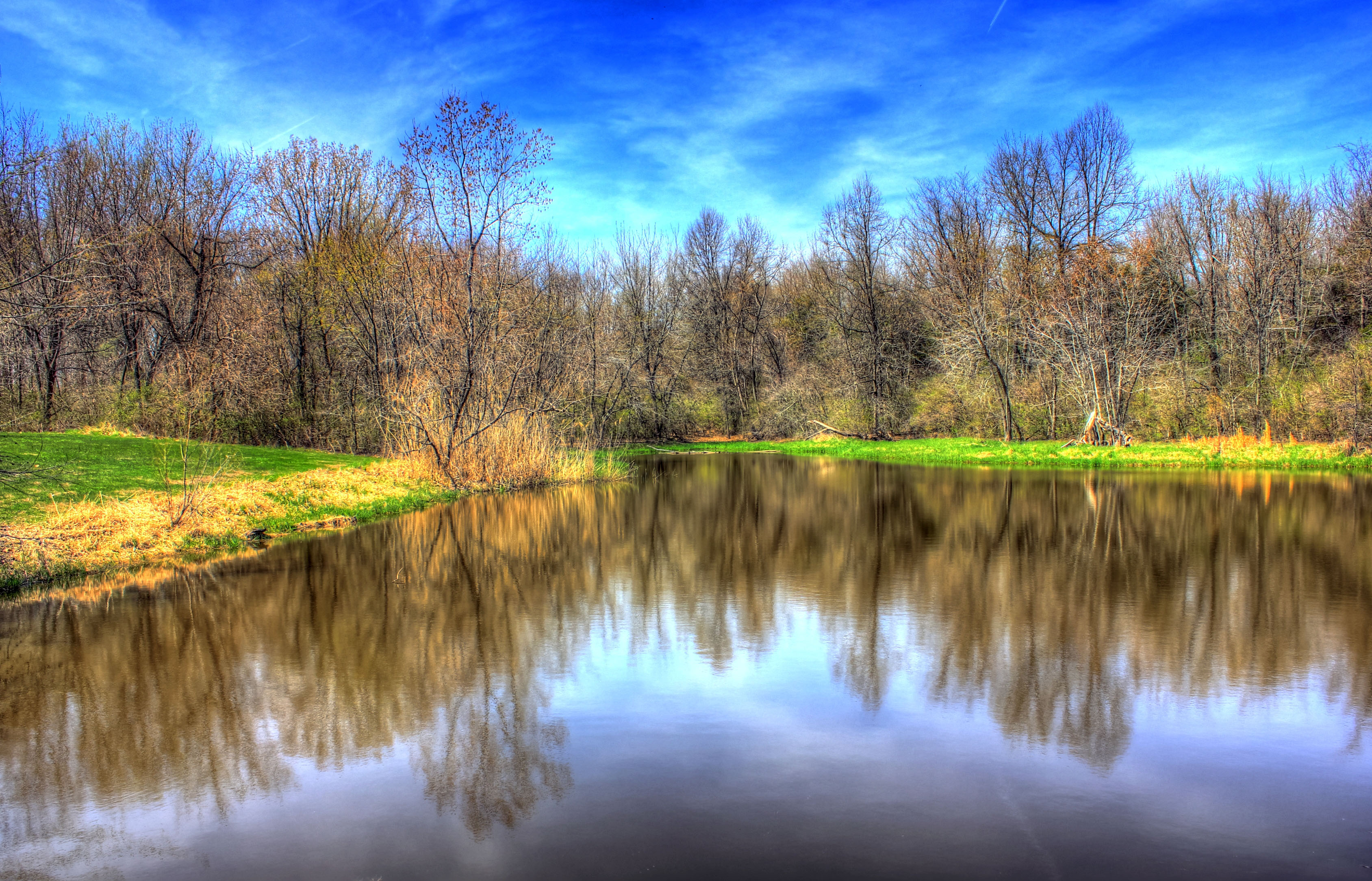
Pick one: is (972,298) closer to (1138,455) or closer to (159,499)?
(1138,455)

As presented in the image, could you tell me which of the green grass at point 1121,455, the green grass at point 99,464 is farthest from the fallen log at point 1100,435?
the green grass at point 99,464

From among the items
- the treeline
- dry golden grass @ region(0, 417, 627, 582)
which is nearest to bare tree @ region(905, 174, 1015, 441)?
the treeline

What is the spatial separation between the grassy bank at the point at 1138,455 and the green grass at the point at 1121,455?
23 millimetres

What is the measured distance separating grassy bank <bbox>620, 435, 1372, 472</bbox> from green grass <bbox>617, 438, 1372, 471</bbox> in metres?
0.02

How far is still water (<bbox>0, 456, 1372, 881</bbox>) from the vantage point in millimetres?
4188

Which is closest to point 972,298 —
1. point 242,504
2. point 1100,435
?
point 1100,435

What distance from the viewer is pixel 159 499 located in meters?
13.4

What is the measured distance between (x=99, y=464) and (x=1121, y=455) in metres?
28.5

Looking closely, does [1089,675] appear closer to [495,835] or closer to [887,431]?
[495,835]

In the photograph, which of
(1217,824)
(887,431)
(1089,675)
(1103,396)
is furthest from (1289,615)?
(887,431)

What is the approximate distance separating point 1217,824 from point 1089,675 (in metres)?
2.33

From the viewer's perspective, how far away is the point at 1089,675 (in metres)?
6.62

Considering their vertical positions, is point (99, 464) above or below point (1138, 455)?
above

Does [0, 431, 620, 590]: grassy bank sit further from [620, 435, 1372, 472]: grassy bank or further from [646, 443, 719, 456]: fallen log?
[646, 443, 719, 456]: fallen log
